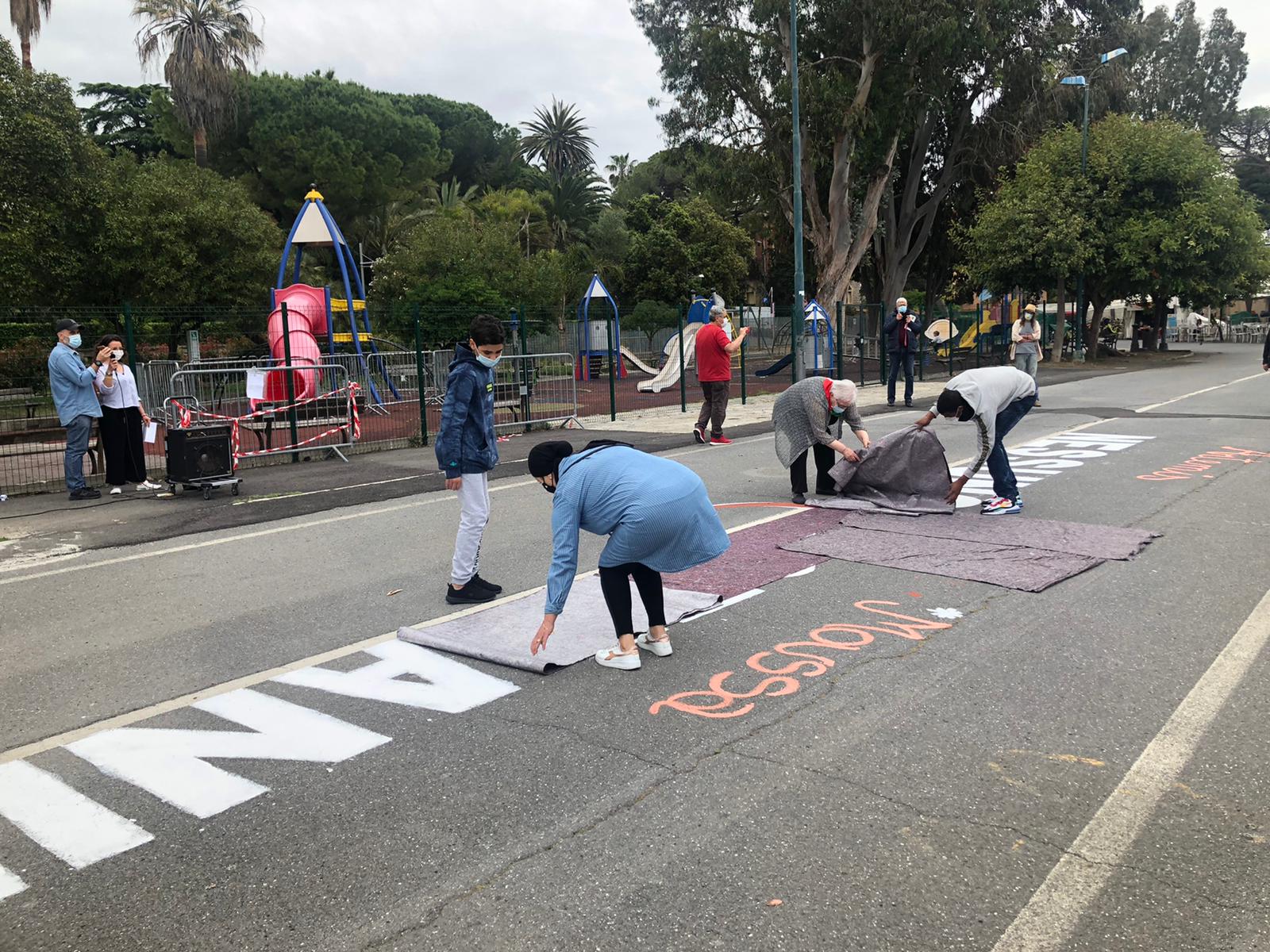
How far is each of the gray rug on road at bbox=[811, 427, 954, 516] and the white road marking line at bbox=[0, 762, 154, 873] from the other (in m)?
6.45

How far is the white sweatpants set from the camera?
622 cm

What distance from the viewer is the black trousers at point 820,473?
9.02 meters

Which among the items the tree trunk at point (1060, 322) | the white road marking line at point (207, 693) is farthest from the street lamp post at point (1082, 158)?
the white road marking line at point (207, 693)

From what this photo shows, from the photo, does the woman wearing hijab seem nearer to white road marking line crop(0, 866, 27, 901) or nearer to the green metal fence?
white road marking line crop(0, 866, 27, 901)

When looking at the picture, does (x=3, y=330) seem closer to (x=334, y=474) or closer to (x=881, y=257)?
(x=334, y=474)

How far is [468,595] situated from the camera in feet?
20.5

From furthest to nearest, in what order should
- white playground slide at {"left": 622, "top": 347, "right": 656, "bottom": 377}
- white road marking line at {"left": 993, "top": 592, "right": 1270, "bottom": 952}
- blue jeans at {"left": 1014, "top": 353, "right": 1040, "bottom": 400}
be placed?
white playground slide at {"left": 622, "top": 347, "right": 656, "bottom": 377}, blue jeans at {"left": 1014, "top": 353, "right": 1040, "bottom": 400}, white road marking line at {"left": 993, "top": 592, "right": 1270, "bottom": 952}

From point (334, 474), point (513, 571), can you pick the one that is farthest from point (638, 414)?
point (513, 571)

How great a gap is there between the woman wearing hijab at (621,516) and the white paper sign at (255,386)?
9.86 meters

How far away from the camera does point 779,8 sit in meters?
29.4

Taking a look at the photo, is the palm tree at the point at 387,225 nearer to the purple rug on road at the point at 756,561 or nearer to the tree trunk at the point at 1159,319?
the tree trunk at the point at 1159,319

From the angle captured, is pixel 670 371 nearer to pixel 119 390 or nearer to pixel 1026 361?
pixel 1026 361

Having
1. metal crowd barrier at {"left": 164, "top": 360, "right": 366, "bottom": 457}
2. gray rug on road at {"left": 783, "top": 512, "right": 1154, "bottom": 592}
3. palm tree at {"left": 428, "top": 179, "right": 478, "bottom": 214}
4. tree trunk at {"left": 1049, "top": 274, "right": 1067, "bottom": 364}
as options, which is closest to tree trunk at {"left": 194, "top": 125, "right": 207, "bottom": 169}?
palm tree at {"left": 428, "top": 179, "right": 478, "bottom": 214}

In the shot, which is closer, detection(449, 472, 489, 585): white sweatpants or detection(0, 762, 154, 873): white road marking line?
detection(0, 762, 154, 873): white road marking line
